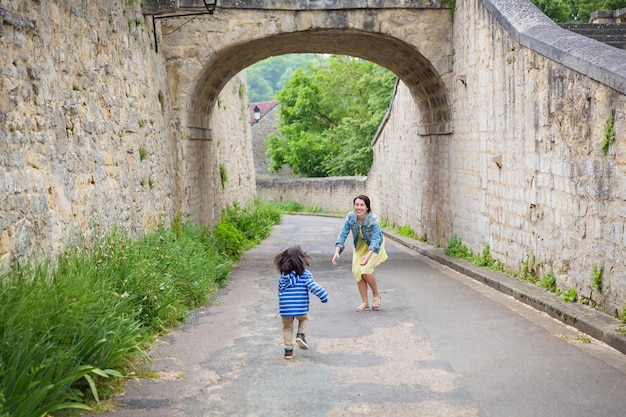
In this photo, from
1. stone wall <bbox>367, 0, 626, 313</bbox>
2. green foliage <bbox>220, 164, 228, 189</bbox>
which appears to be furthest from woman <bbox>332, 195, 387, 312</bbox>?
green foliage <bbox>220, 164, 228, 189</bbox>

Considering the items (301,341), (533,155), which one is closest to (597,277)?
(533,155)

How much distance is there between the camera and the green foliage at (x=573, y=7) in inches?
983

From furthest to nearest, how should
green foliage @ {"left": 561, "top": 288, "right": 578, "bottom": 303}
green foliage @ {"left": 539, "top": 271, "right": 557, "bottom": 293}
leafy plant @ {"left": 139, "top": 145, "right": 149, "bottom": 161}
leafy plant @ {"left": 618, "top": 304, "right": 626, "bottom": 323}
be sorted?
Result: leafy plant @ {"left": 139, "top": 145, "right": 149, "bottom": 161} < green foliage @ {"left": 539, "top": 271, "right": 557, "bottom": 293} < green foliage @ {"left": 561, "top": 288, "right": 578, "bottom": 303} < leafy plant @ {"left": 618, "top": 304, "right": 626, "bottom": 323}

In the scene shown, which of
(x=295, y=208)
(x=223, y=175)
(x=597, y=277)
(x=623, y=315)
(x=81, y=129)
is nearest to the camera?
(x=623, y=315)

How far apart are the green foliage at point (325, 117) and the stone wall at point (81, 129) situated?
2886 centimetres

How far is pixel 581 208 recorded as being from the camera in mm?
8102

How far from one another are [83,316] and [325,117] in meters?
42.1

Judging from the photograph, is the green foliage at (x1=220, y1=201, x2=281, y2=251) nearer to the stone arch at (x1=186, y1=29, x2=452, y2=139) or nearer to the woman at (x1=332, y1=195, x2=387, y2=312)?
the stone arch at (x1=186, y1=29, x2=452, y2=139)

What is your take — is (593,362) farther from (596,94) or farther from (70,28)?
(70,28)

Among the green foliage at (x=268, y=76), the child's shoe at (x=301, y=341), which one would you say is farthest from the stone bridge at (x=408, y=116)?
the green foliage at (x=268, y=76)

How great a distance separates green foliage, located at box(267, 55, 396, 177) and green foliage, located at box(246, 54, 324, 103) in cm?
3735

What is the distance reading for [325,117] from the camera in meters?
47.0

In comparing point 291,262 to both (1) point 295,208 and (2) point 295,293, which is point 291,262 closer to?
(2) point 295,293

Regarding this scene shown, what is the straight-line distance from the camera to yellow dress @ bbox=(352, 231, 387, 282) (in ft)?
28.8
